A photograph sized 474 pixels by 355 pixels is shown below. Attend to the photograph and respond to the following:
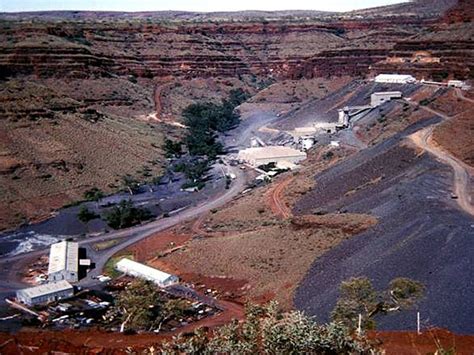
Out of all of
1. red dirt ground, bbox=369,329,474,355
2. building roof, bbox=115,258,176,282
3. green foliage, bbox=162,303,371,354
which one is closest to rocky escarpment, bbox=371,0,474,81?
building roof, bbox=115,258,176,282

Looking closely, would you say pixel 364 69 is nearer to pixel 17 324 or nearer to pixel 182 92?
pixel 182 92

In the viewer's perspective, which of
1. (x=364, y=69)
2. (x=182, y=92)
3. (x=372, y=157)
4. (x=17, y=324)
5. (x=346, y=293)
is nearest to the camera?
(x=346, y=293)

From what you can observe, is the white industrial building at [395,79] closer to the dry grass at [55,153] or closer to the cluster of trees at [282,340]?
the dry grass at [55,153]

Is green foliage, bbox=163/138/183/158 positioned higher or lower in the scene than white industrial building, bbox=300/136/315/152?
lower

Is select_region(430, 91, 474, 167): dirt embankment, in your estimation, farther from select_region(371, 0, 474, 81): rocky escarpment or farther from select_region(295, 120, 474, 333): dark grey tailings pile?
select_region(371, 0, 474, 81): rocky escarpment

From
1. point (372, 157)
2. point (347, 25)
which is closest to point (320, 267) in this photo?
point (372, 157)
